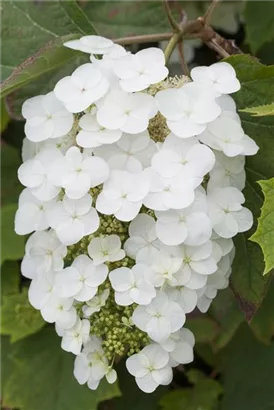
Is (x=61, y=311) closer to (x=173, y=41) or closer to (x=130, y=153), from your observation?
(x=130, y=153)

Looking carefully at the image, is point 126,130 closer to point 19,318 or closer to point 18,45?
point 18,45

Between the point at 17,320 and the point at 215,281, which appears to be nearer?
the point at 215,281

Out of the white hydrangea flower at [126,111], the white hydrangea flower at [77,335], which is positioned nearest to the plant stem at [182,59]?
the white hydrangea flower at [126,111]

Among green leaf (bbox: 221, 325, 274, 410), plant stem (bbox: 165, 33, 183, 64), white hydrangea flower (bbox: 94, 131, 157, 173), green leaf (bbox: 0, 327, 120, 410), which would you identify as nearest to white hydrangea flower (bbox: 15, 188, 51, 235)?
white hydrangea flower (bbox: 94, 131, 157, 173)

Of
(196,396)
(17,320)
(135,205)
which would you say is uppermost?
(135,205)

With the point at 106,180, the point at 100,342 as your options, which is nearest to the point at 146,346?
the point at 100,342

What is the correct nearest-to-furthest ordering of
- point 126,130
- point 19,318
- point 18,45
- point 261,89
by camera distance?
1. point 126,130
2. point 261,89
3. point 18,45
4. point 19,318

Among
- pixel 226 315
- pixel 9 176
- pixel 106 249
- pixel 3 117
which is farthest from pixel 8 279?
pixel 106 249
